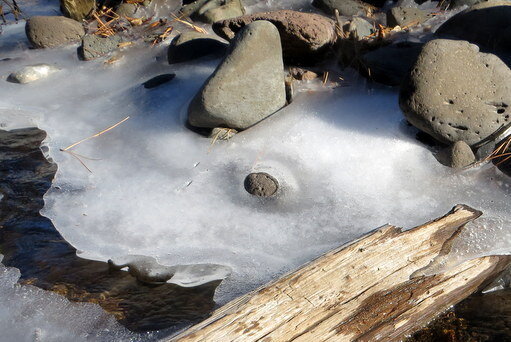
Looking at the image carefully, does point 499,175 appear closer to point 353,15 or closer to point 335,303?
point 335,303

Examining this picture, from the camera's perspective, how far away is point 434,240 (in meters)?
2.50

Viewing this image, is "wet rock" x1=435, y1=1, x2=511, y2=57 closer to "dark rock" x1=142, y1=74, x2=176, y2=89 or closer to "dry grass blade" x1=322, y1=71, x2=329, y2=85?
"dry grass blade" x1=322, y1=71, x2=329, y2=85

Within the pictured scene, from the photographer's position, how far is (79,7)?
15.2ft

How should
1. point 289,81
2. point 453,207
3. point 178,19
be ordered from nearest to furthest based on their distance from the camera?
point 453,207, point 289,81, point 178,19

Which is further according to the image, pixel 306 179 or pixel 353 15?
pixel 353 15

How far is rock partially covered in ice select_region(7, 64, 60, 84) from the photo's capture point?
159 inches

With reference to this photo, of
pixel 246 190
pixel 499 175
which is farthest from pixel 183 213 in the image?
pixel 499 175

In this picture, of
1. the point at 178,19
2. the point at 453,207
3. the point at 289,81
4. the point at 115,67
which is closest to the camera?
the point at 453,207

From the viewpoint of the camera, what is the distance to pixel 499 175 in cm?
298

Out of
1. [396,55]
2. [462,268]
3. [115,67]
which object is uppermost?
[396,55]

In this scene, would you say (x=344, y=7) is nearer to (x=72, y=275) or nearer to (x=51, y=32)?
(x=51, y=32)

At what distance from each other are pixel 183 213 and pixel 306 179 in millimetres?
661

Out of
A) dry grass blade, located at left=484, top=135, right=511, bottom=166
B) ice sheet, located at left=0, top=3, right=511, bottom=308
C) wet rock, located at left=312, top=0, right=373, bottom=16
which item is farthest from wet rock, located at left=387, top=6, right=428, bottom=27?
dry grass blade, located at left=484, top=135, right=511, bottom=166

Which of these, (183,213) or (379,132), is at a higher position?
(379,132)
